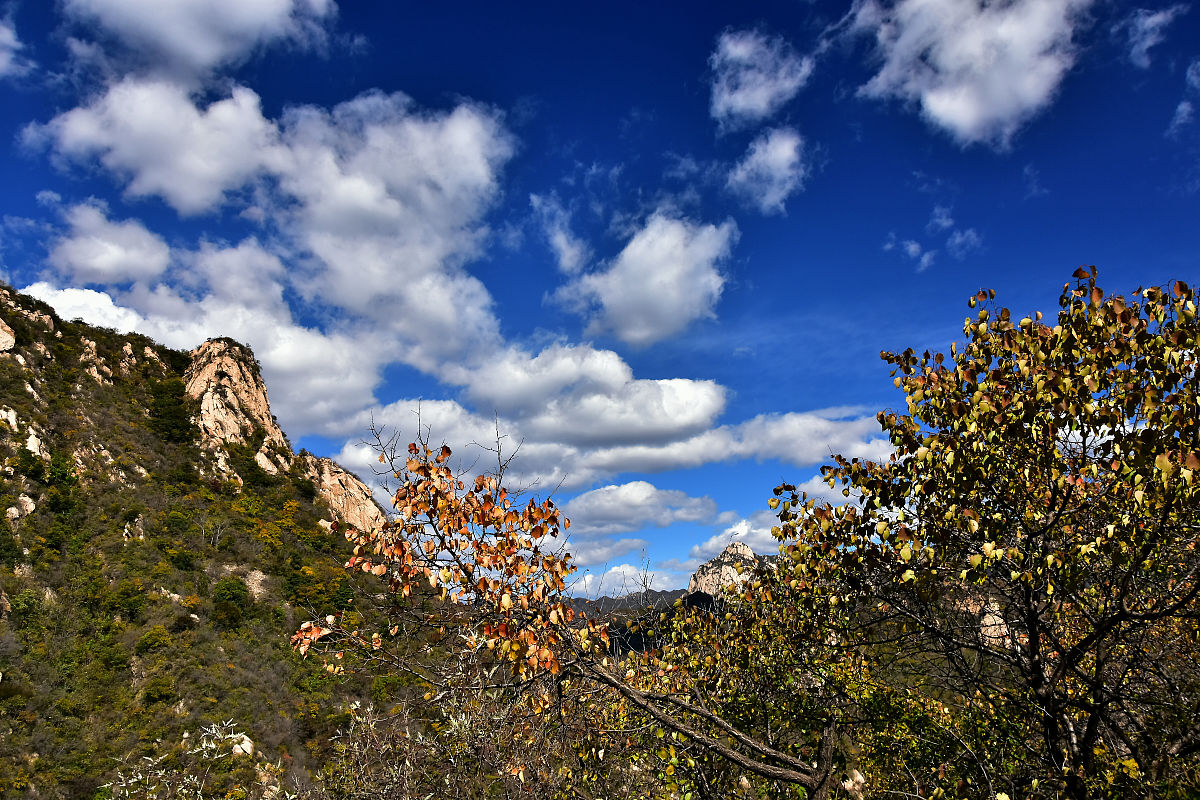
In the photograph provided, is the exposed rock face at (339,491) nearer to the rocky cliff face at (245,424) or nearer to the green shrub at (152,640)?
the rocky cliff face at (245,424)

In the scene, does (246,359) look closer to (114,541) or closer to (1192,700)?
(114,541)

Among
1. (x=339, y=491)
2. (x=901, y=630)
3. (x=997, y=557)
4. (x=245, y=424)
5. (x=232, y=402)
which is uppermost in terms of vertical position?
(x=232, y=402)

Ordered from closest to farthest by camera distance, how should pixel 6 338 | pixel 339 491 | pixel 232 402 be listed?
1. pixel 6 338
2. pixel 232 402
3. pixel 339 491

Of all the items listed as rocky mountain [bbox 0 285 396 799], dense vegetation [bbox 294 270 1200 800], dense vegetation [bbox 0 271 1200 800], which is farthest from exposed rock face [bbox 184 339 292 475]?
dense vegetation [bbox 294 270 1200 800]

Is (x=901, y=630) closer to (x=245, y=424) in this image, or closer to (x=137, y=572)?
(x=137, y=572)

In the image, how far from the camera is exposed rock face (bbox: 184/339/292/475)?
6228 centimetres

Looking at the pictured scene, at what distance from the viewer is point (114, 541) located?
40562 mm

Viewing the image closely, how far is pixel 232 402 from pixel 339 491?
15524mm

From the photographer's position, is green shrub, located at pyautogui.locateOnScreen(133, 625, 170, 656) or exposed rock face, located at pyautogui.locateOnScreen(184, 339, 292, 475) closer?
green shrub, located at pyautogui.locateOnScreen(133, 625, 170, 656)

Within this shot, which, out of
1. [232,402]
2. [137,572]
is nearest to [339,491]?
[232,402]

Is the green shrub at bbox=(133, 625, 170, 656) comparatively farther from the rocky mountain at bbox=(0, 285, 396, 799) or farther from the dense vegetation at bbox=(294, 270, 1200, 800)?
the dense vegetation at bbox=(294, 270, 1200, 800)

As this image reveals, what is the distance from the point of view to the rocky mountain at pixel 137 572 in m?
29.1

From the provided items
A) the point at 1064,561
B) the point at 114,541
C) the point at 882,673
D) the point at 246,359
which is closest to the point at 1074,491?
the point at 1064,561

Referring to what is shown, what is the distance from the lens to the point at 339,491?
6962 centimetres
